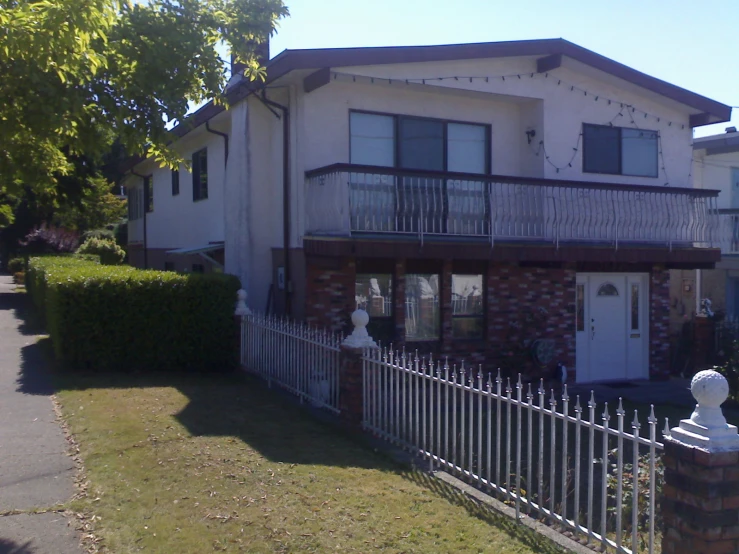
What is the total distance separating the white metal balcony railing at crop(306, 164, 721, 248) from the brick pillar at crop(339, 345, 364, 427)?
3.16 meters

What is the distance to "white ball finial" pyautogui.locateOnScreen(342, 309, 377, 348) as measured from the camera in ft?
28.6

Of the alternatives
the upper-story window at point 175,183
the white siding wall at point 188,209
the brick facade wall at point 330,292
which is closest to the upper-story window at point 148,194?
the white siding wall at point 188,209

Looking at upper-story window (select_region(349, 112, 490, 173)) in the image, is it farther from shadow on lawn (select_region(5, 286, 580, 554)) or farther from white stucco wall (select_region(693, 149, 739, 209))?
white stucco wall (select_region(693, 149, 739, 209))

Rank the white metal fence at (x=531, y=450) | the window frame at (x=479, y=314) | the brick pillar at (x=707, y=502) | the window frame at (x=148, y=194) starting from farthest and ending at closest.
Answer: the window frame at (x=148, y=194) < the window frame at (x=479, y=314) < the white metal fence at (x=531, y=450) < the brick pillar at (x=707, y=502)

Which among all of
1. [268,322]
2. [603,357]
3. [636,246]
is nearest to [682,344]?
[603,357]

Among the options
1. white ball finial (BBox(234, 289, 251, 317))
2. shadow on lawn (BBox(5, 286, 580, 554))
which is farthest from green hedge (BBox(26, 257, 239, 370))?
shadow on lawn (BBox(5, 286, 580, 554))

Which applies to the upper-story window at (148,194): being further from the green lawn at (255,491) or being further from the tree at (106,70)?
the green lawn at (255,491)

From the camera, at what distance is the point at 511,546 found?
5461 mm

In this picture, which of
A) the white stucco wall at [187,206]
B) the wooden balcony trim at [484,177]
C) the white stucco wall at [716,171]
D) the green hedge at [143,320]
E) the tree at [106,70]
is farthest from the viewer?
the white stucco wall at [716,171]

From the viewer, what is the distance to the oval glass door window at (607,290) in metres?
15.0

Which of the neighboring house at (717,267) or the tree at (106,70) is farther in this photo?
the neighboring house at (717,267)

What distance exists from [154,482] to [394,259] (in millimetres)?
6775

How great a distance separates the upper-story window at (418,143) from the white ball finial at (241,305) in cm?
285

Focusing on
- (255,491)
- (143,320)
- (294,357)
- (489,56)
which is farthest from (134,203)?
(255,491)
